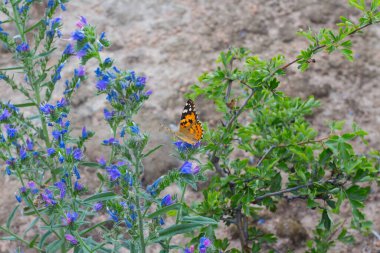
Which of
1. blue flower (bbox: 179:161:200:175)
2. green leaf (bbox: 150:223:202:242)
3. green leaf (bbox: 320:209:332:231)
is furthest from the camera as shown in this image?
green leaf (bbox: 320:209:332:231)

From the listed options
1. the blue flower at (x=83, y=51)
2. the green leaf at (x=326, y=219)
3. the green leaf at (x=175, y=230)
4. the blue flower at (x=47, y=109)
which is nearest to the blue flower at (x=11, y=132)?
the blue flower at (x=47, y=109)

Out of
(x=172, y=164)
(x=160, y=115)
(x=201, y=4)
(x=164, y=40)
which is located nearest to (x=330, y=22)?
(x=201, y=4)

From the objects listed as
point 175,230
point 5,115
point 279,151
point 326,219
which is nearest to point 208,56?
point 279,151

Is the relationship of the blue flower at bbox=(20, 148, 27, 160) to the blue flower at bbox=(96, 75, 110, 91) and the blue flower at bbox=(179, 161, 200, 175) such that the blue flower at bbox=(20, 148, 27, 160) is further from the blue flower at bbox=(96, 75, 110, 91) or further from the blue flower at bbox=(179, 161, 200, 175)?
the blue flower at bbox=(179, 161, 200, 175)

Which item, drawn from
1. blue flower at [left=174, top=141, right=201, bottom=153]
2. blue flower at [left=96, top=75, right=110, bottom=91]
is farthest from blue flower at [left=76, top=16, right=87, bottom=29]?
blue flower at [left=174, top=141, right=201, bottom=153]

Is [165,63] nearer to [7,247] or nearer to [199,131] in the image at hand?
[7,247]

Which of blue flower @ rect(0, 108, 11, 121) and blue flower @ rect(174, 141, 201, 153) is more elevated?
blue flower @ rect(0, 108, 11, 121)
